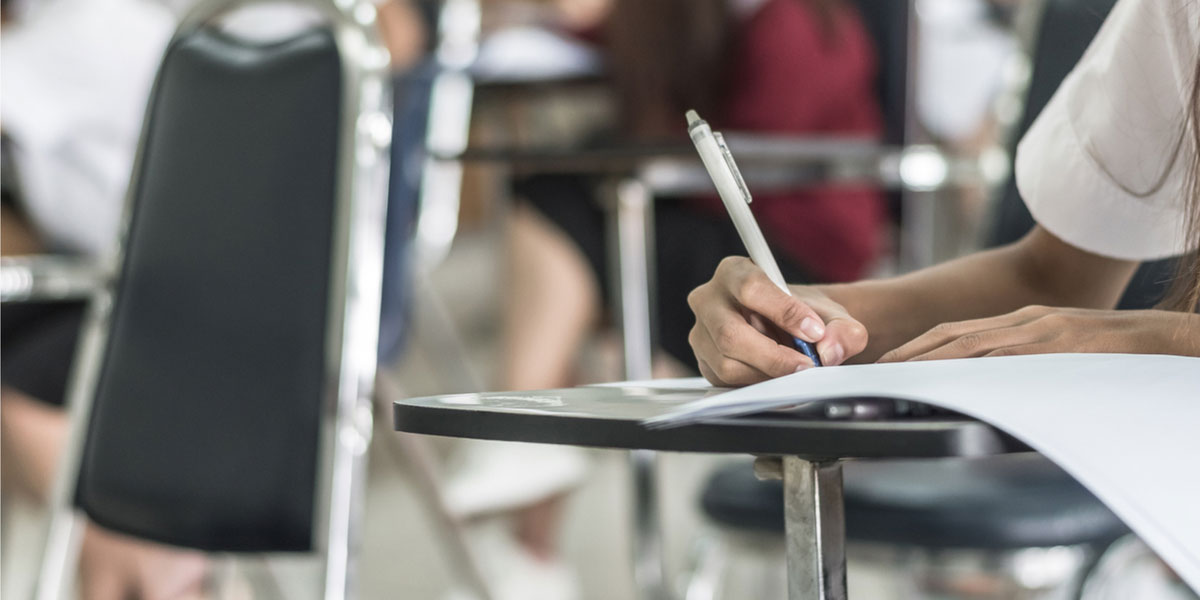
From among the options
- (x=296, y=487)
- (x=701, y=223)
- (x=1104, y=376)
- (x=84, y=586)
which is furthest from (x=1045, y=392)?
(x=701, y=223)

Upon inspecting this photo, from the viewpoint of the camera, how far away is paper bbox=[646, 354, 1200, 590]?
0.29 metres

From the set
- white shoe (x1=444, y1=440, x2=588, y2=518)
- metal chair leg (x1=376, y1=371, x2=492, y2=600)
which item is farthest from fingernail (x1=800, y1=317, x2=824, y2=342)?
white shoe (x1=444, y1=440, x2=588, y2=518)

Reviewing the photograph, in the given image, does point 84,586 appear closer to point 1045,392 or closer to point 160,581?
point 160,581

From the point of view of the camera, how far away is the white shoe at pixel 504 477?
170cm

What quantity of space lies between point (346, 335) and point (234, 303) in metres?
0.10

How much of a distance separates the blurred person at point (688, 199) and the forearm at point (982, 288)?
0.79 m

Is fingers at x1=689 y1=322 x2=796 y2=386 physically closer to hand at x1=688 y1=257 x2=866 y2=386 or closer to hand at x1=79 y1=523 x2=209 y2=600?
hand at x1=688 y1=257 x2=866 y2=386

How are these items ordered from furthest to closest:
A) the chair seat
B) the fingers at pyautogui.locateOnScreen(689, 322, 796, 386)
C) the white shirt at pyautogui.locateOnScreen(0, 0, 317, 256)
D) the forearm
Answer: the white shirt at pyautogui.locateOnScreen(0, 0, 317, 256) < the chair seat < the forearm < the fingers at pyautogui.locateOnScreen(689, 322, 796, 386)

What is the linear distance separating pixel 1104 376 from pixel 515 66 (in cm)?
158

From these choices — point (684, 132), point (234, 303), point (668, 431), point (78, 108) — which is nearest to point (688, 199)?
point (684, 132)

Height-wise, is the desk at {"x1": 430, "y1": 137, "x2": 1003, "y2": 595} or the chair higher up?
the desk at {"x1": 430, "y1": 137, "x2": 1003, "y2": 595}

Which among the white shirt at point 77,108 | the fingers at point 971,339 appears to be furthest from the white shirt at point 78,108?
the fingers at point 971,339

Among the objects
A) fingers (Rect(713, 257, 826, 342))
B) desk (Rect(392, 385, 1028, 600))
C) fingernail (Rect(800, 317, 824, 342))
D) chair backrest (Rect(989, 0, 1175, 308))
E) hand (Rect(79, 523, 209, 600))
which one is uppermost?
chair backrest (Rect(989, 0, 1175, 308))

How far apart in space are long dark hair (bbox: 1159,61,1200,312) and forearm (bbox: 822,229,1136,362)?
74mm
